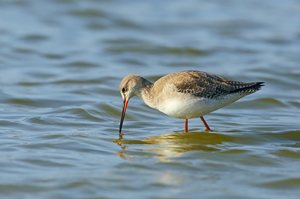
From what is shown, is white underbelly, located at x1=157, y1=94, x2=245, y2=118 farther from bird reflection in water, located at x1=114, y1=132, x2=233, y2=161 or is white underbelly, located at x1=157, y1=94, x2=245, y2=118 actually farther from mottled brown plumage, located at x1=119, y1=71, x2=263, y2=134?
bird reflection in water, located at x1=114, y1=132, x2=233, y2=161

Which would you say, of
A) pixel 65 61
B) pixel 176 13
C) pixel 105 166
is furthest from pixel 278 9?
pixel 105 166

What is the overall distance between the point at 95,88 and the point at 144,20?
721 centimetres

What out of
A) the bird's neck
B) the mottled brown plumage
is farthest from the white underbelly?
the bird's neck

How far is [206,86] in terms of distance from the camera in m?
11.5

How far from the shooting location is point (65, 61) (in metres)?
17.8

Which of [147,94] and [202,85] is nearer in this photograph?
[202,85]

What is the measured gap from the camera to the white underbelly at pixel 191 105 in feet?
37.4

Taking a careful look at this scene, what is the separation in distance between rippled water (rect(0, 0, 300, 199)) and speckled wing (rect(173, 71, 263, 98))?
2.48 feet

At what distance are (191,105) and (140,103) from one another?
120 inches

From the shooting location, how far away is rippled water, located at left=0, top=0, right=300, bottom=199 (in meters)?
9.38

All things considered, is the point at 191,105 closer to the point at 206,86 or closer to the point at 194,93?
the point at 194,93

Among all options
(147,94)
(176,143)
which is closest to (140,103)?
(147,94)

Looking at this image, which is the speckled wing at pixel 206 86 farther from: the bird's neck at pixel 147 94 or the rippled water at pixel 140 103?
the rippled water at pixel 140 103

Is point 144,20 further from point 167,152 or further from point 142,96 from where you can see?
point 167,152
